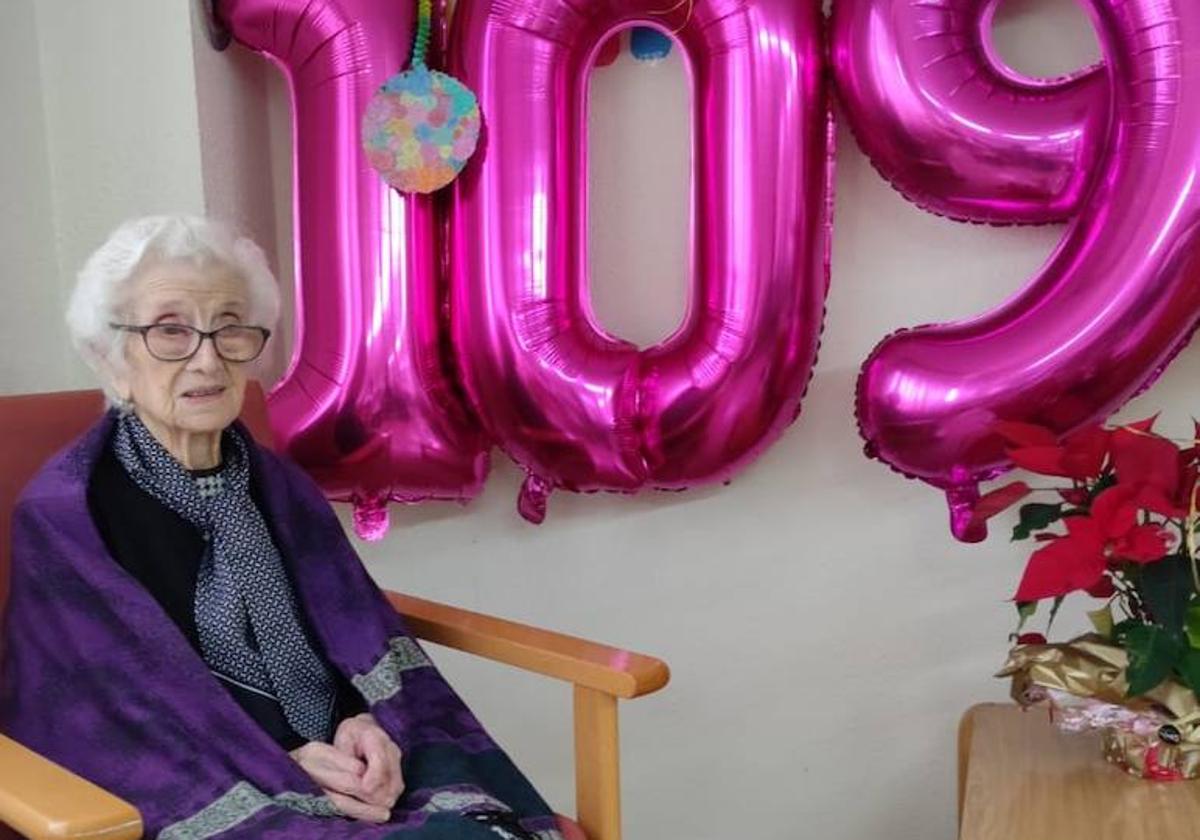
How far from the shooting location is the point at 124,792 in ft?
4.04

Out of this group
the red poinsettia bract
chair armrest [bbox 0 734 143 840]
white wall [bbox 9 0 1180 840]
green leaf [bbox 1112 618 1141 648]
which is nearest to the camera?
chair armrest [bbox 0 734 143 840]

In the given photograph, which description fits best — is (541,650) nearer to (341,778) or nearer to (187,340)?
(341,778)

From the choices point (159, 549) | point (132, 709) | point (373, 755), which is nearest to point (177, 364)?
point (159, 549)

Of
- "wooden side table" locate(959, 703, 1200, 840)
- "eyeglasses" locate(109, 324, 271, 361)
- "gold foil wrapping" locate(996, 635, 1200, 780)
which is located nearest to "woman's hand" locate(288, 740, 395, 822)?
"eyeglasses" locate(109, 324, 271, 361)

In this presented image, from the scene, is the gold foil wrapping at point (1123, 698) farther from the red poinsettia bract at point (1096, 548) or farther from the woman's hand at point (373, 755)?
the woman's hand at point (373, 755)

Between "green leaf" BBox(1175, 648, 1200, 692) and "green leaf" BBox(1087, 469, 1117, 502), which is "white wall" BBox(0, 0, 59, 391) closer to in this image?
"green leaf" BBox(1087, 469, 1117, 502)

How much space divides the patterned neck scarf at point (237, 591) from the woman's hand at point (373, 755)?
0.12ft

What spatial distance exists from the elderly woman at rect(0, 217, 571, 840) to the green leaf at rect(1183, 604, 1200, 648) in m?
0.70

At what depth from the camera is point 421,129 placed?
1729 mm

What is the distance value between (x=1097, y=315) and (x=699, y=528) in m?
0.69

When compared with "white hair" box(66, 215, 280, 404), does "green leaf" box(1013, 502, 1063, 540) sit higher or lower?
lower

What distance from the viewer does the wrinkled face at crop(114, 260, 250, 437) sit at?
1.39 metres

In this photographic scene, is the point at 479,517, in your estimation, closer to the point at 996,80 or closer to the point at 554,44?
the point at 554,44

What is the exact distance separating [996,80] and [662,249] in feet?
1.74
